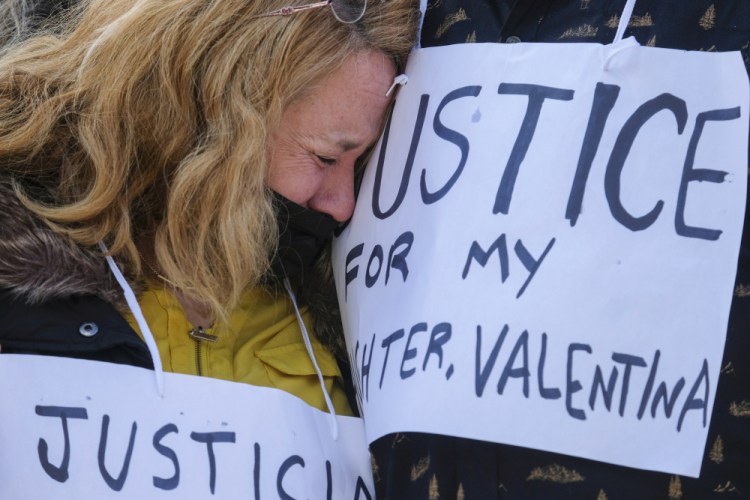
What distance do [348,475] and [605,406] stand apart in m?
0.53

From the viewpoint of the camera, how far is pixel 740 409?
1.39m

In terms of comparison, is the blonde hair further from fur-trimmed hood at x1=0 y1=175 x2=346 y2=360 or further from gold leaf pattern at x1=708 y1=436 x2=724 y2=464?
gold leaf pattern at x1=708 y1=436 x2=724 y2=464

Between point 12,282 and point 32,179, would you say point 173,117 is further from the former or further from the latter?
point 12,282

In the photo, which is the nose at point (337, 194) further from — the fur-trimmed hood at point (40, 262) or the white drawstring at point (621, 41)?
the white drawstring at point (621, 41)

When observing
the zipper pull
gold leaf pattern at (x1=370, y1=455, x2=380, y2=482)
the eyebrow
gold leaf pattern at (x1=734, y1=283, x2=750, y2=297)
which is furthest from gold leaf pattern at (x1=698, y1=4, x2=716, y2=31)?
the zipper pull

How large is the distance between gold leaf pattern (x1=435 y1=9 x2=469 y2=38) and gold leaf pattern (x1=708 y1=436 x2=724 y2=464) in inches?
31.1

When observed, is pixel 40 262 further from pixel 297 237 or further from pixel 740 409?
pixel 740 409

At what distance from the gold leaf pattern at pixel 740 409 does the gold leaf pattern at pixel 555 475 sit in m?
0.23

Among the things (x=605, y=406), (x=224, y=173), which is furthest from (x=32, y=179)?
(x=605, y=406)

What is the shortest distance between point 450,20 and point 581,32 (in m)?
0.26

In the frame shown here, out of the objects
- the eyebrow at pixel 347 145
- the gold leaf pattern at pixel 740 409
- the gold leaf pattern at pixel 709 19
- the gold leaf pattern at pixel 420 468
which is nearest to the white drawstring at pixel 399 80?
the eyebrow at pixel 347 145

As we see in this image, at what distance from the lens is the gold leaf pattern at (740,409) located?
1.38 metres

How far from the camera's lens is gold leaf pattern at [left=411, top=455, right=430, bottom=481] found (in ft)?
5.07

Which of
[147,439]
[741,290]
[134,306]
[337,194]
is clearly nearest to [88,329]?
[134,306]
